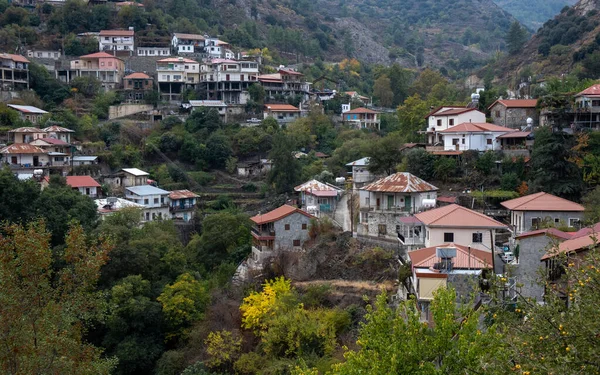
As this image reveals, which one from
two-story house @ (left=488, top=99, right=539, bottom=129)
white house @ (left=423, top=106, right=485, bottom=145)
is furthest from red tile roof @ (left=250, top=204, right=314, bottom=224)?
two-story house @ (left=488, top=99, right=539, bottom=129)

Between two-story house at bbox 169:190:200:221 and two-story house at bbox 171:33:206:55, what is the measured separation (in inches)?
1165

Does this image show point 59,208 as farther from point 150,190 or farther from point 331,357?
point 331,357

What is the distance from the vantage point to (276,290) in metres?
27.5

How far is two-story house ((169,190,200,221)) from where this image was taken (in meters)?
45.0

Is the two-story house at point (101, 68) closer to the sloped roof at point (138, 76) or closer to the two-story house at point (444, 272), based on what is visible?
the sloped roof at point (138, 76)

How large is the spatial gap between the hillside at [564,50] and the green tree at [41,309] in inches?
1699

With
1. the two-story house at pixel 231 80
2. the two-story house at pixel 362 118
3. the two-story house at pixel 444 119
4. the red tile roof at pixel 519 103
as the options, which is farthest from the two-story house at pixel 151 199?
the red tile roof at pixel 519 103

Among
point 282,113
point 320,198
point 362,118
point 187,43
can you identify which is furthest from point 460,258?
point 187,43

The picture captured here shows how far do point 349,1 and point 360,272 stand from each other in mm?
147913

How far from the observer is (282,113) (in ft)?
196

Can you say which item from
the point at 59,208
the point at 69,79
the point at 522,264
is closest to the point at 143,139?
the point at 69,79

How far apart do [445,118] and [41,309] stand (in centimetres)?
2811

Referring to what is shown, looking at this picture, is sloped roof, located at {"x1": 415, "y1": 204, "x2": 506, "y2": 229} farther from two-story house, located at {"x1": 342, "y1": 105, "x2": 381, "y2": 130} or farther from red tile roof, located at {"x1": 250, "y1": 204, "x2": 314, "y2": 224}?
two-story house, located at {"x1": 342, "y1": 105, "x2": 381, "y2": 130}

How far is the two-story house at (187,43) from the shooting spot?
2820 inches
